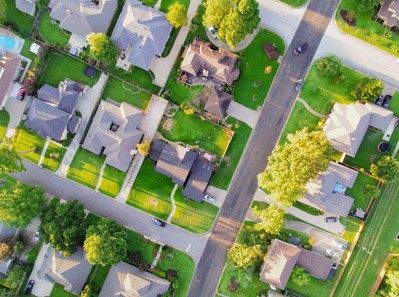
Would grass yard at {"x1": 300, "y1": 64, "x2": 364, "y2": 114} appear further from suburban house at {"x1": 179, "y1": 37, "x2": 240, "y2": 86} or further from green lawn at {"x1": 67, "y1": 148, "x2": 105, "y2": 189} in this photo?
green lawn at {"x1": 67, "y1": 148, "x2": 105, "y2": 189}

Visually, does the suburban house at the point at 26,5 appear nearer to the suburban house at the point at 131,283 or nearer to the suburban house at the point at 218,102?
the suburban house at the point at 218,102

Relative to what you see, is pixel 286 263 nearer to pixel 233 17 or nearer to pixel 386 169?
pixel 386 169

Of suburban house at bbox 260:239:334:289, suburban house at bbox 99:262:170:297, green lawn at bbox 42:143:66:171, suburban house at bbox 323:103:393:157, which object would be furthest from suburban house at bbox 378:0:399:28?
green lawn at bbox 42:143:66:171

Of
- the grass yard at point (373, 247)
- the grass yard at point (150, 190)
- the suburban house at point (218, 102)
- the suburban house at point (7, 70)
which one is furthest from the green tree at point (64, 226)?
the grass yard at point (373, 247)

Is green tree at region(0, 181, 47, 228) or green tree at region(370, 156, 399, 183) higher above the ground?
green tree at region(370, 156, 399, 183)

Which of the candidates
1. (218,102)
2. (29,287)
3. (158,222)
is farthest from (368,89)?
(29,287)

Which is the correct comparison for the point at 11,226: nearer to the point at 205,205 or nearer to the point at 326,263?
the point at 205,205
